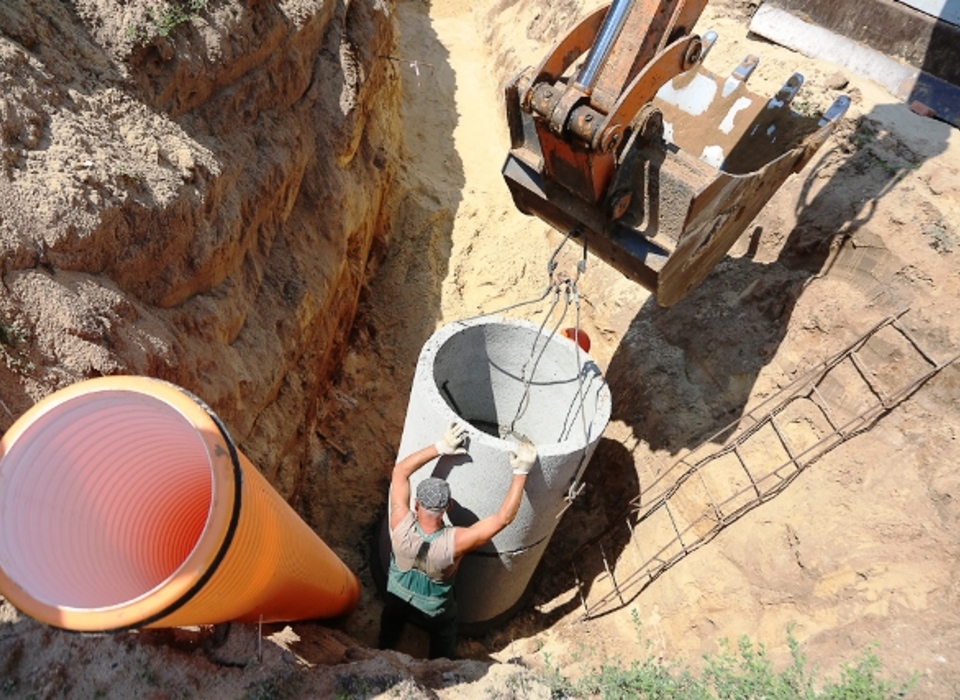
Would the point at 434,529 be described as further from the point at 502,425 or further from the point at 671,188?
the point at 671,188

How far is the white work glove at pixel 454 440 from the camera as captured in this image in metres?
4.86

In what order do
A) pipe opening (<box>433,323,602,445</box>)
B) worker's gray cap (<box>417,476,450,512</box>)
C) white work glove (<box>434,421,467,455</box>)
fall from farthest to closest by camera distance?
pipe opening (<box>433,323,602,445</box>)
white work glove (<box>434,421,467,455</box>)
worker's gray cap (<box>417,476,450,512</box>)

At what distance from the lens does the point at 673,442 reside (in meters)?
6.53

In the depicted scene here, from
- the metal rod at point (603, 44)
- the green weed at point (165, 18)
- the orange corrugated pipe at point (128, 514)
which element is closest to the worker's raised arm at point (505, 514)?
the orange corrugated pipe at point (128, 514)

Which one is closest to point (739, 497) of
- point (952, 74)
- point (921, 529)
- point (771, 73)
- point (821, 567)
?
point (821, 567)

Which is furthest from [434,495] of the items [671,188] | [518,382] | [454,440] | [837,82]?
[837,82]

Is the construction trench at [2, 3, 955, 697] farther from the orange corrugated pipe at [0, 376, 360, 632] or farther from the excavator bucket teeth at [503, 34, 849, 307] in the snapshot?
the excavator bucket teeth at [503, 34, 849, 307]

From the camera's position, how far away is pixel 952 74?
8.15 metres

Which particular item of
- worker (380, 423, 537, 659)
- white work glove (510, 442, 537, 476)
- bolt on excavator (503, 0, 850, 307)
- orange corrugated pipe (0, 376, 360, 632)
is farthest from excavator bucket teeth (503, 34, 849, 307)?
orange corrugated pipe (0, 376, 360, 632)

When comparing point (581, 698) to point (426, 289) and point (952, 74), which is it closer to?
point (426, 289)

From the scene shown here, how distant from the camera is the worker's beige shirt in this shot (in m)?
4.82

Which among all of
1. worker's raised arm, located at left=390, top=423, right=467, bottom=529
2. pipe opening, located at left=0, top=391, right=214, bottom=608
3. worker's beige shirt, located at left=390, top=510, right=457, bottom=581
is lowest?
worker's beige shirt, located at left=390, top=510, right=457, bottom=581

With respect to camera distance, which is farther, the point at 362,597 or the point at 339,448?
the point at 339,448

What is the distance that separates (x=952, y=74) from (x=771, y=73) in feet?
6.51
